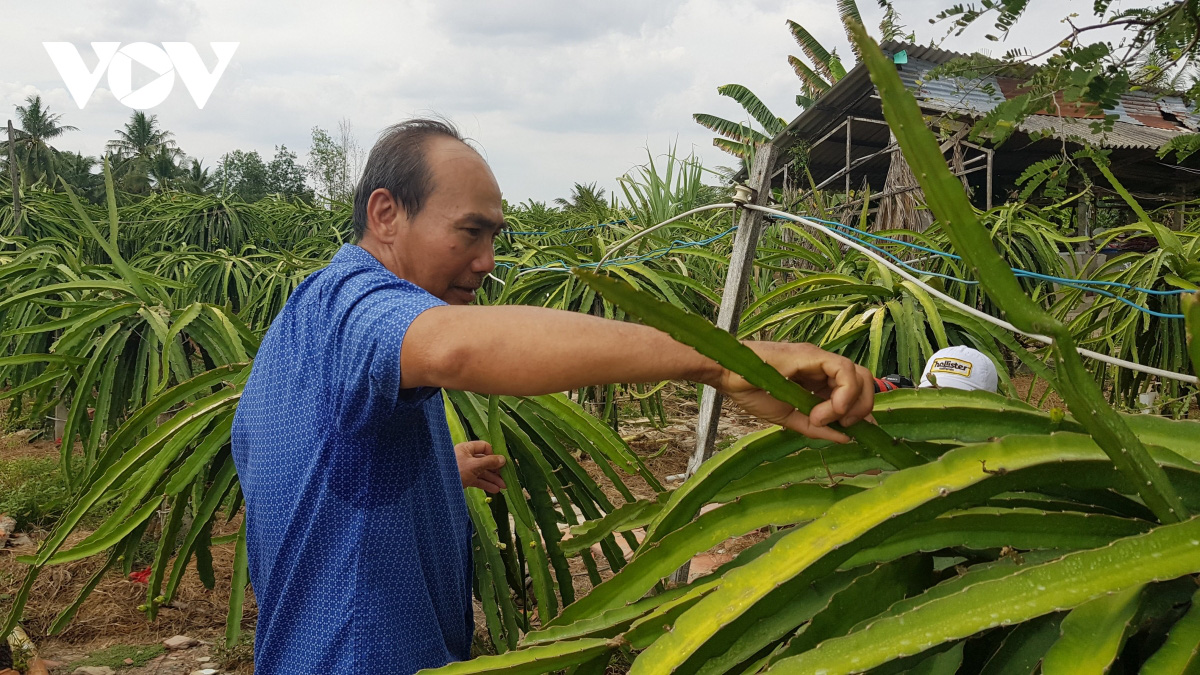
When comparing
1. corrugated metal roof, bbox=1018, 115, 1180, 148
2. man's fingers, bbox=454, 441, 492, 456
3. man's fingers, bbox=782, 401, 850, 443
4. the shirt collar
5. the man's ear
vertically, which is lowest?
man's fingers, bbox=454, 441, 492, 456

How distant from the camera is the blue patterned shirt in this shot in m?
1.19

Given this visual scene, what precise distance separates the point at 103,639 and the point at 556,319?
10.7 ft

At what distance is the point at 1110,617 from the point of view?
2.12 ft

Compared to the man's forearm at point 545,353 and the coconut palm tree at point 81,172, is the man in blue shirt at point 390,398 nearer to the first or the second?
the man's forearm at point 545,353

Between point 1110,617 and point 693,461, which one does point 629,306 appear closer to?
point 1110,617

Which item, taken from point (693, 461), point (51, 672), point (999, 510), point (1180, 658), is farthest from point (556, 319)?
point (51, 672)

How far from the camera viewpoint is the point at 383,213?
54.7 inches

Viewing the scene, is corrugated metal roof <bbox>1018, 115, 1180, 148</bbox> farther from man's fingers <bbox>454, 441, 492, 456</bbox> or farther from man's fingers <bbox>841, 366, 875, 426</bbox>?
man's fingers <bbox>841, 366, 875, 426</bbox>

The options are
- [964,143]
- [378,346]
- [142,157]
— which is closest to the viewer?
[378,346]

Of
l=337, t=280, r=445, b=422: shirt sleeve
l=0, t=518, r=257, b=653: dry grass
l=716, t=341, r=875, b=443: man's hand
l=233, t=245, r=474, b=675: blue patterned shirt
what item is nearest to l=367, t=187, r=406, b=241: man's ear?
l=233, t=245, r=474, b=675: blue patterned shirt

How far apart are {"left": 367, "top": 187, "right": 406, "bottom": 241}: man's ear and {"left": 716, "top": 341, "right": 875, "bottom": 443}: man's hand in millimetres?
747

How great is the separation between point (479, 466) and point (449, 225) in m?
0.57

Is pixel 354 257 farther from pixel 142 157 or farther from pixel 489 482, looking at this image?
pixel 142 157

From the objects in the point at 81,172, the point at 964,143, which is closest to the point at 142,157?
the point at 81,172
